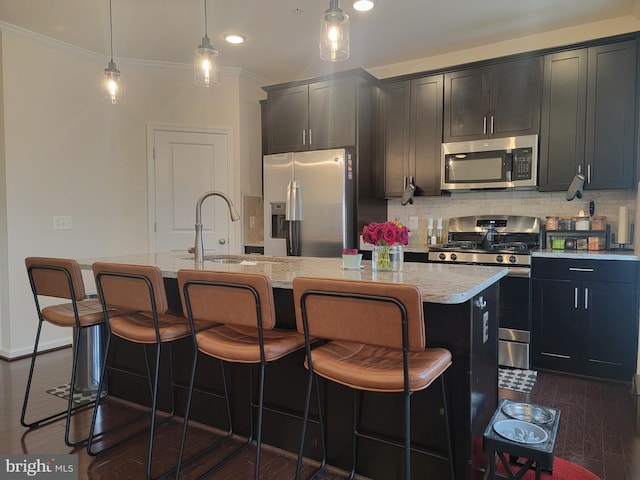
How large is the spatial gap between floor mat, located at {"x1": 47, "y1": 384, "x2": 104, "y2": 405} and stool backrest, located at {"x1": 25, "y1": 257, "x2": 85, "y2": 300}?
0.81m

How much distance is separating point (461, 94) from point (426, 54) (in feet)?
2.17

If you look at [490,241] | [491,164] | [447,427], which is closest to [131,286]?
[447,427]

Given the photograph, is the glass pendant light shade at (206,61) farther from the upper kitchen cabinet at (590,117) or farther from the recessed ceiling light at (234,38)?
the upper kitchen cabinet at (590,117)

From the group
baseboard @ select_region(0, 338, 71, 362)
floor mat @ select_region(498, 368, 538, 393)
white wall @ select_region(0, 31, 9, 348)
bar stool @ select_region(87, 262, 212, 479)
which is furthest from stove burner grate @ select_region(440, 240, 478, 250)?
white wall @ select_region(0, 31, 9, 348)

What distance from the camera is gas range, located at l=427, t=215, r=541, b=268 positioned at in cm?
336

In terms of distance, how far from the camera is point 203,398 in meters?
2.39

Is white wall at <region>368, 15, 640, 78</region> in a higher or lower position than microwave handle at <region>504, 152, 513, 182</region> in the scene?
higher

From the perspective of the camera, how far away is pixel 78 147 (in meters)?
4.10

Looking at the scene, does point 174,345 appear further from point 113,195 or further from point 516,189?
point 516,189

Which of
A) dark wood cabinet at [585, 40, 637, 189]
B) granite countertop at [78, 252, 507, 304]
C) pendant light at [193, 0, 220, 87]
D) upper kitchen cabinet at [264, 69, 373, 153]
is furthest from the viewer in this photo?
upper kitchen cabinet at [264, 69, 373, 153]

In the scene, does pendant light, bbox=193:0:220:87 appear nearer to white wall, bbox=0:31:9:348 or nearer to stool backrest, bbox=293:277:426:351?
stool backrest, bbox=293:277:426:351

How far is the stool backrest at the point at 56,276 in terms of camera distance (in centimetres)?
218

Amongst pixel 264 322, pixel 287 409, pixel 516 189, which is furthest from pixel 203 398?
pixel 516 189

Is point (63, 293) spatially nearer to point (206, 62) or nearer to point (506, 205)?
point (206, 62)
